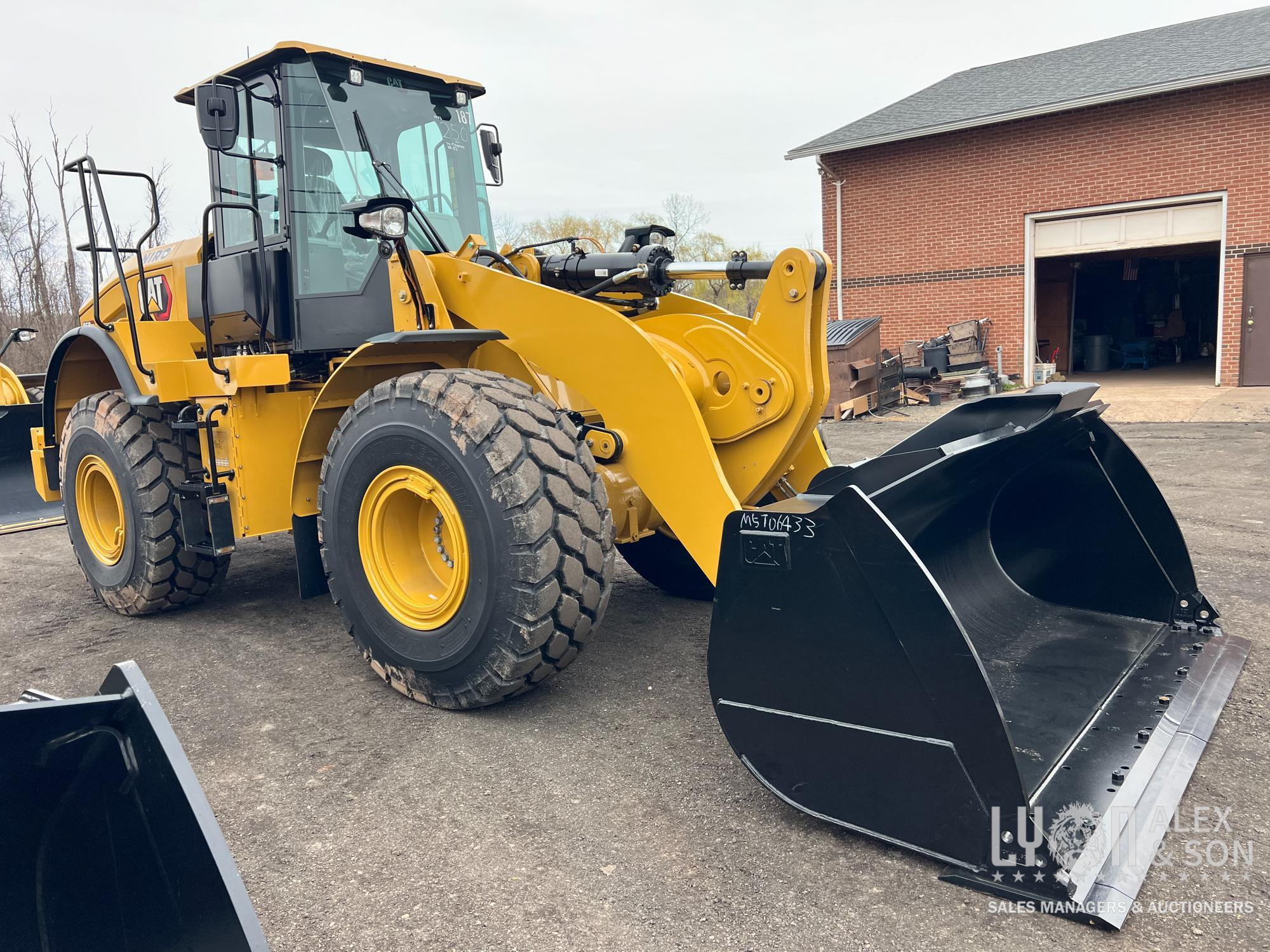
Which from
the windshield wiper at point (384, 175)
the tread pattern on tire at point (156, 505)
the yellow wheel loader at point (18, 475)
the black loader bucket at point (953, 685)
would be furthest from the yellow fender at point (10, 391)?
the black loader bucket at point (953, 685)

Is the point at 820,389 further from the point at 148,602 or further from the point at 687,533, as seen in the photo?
the point at 148,602

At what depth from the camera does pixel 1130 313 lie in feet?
79.4

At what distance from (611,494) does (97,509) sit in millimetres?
3460

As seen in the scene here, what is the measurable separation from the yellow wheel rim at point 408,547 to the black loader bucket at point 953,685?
52.4 inches

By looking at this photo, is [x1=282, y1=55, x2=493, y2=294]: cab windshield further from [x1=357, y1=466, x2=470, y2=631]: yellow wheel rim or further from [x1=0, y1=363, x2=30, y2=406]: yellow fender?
[x1=0, y1=363, x2=30, y2=406]: yellow fender

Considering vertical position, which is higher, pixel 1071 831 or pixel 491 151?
pixel 491 151

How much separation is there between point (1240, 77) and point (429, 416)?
15.5 m

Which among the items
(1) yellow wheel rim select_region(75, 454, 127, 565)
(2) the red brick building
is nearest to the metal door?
(2) the red brick building

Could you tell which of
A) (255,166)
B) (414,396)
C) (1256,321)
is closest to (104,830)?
(414,396)

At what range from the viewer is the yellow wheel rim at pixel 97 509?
538 cm

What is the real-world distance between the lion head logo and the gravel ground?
159 millimetres

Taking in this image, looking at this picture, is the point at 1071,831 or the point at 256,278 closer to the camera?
the point at 1071,831

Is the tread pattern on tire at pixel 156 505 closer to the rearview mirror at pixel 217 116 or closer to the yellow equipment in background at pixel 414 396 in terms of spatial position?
the yellow equipment in background at pixel 414 396

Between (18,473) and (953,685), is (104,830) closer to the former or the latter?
(953,685)
